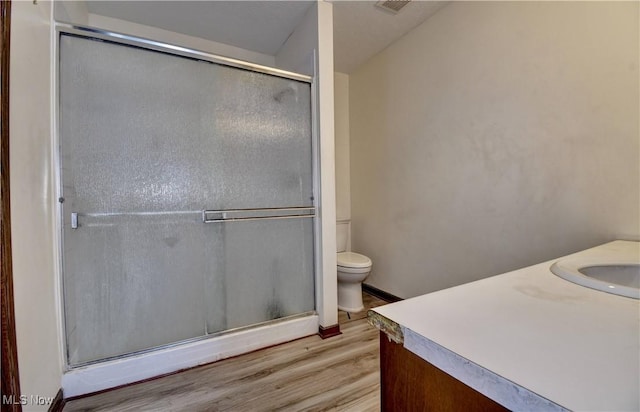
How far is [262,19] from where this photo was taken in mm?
2158

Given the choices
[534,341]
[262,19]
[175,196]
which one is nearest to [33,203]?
[175,196]

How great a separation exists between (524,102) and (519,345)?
1721mm

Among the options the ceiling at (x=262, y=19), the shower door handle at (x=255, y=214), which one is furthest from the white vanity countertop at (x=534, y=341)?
the ceiling at (x=262, y=19)

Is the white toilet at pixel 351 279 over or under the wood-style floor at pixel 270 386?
over

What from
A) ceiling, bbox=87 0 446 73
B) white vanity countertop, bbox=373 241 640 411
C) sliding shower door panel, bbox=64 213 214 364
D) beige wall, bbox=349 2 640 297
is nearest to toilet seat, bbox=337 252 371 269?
beige wall, bbox=349 2 640 297

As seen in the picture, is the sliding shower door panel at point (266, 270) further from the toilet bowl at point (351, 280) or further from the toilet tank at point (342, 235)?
the toilet tank at point (342, 235)

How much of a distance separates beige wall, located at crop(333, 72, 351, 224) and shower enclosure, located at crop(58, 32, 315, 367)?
1.12 metres

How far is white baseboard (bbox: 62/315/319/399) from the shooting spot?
1397 millimetres

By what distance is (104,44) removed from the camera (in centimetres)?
142

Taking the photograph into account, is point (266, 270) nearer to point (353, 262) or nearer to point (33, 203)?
point (353, 262)

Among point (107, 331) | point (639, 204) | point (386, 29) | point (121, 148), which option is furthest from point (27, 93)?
point (639, 204)

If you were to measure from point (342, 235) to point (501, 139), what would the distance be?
Answer: 5.76 ft

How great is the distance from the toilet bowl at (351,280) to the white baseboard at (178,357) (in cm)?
50

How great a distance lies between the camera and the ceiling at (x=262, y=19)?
6.56 feet
